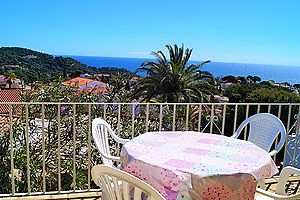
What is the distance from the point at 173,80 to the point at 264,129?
1076 centimetres

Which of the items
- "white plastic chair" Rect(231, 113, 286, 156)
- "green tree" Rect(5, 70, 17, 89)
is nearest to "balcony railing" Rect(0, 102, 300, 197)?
"white plastic chair" Rect(231, 113, 286, 156)

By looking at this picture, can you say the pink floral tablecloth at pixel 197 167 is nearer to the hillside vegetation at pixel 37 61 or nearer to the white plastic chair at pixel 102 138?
the white plastic chair at pixel 102 138

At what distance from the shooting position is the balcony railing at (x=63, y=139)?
3168mm

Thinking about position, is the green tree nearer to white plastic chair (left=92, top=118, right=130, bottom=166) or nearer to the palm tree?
white plastic chair (left=92, top=118, right=130, bottom=166)

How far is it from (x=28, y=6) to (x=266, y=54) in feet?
60.6

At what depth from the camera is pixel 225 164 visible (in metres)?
1.78

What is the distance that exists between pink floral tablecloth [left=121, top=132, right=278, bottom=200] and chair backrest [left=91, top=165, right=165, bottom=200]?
247 millimetres

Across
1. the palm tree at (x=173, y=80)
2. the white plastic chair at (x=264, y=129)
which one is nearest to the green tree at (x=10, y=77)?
the palm tree at (x=173, y=80)

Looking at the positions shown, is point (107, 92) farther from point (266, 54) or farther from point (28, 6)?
point (266, 54)

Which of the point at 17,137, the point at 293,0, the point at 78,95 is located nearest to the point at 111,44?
the point at 293,0

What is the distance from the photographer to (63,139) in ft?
17.7

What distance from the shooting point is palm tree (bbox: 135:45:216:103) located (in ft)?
43.8

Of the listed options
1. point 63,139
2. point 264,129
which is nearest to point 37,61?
point 63,139

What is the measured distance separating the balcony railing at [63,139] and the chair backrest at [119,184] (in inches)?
59.4
